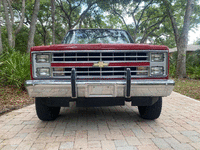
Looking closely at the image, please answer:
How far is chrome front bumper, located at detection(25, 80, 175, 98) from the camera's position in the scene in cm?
263

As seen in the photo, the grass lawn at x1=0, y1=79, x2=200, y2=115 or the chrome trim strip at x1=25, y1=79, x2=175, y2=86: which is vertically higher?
the chrome trim strip at x1=25, y1=79, x2=175, y2=86

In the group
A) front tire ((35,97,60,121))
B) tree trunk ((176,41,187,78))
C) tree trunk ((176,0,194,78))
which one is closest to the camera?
front tire ((35,97,60,121))

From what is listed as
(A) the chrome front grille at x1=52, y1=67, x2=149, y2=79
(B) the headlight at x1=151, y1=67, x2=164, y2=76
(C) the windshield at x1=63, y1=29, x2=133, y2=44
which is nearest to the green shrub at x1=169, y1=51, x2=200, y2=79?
(C) the windshield at x1=63, y1=29, x2=133, y2=44

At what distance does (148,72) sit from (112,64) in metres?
0.61

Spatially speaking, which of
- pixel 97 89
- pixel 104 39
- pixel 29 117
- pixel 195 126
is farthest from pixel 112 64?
pixel 29 117

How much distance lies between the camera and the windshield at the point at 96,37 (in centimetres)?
409

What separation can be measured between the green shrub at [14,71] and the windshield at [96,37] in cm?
265

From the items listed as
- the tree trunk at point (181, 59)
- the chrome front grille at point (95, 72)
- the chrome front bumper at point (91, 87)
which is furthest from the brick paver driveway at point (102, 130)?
the tree trunk at point (181, 59)

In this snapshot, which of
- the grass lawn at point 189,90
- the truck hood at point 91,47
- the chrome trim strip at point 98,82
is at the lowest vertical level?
the grass lawn at point 189,90

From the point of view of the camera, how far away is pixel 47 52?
9.24ft

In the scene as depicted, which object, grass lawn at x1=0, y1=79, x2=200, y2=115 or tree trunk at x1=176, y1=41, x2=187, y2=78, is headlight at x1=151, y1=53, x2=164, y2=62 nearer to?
grass lawn at x1=0, y1=79, x2=200, y2=115

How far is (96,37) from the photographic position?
4238 millimetres

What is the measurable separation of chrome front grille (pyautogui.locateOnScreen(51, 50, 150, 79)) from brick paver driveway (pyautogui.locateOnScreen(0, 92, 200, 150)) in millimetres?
951

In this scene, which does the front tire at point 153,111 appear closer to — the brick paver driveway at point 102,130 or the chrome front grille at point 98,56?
the brick paver driveway at point 102,130
